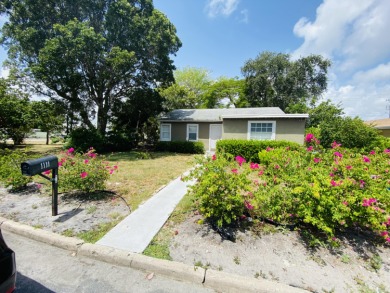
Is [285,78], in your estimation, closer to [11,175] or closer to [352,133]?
[352,133]

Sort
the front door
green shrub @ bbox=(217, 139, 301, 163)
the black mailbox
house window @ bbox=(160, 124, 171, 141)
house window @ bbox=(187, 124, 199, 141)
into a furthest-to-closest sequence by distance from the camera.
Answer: house window @ bbox=(160, 124, 171, 141) < house window @ bbox=(187, 124, 199, 141) < the front door < green shrub @ bbox=(217, 139, 301, 163) < the black mailbox

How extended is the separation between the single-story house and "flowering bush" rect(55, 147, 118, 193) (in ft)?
31.1

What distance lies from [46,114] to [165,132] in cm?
844

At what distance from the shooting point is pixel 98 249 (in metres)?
2.93

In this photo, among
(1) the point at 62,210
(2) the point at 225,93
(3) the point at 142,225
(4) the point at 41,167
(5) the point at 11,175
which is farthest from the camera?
(2) the point at 225,93

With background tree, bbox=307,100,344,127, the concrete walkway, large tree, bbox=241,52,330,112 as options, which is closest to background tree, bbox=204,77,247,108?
large tree, bbox=241,52,330,112

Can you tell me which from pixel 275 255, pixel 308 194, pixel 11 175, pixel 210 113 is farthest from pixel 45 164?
pixel 210 113

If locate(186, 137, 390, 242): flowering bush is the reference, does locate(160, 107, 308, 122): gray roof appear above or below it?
above

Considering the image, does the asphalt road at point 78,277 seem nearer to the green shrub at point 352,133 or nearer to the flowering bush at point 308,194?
the flowering bush at point 308,194

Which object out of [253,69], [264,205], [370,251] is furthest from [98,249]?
[253,69]

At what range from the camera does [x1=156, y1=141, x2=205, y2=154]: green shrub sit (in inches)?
585

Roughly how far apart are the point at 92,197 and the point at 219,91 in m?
29.3

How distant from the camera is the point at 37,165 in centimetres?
339

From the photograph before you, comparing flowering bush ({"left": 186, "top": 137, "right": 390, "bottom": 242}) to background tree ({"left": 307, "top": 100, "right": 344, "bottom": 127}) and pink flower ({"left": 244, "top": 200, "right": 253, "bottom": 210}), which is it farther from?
background tree ({"left": 307, "top": 100, "right": 344, "bottom": 127})
